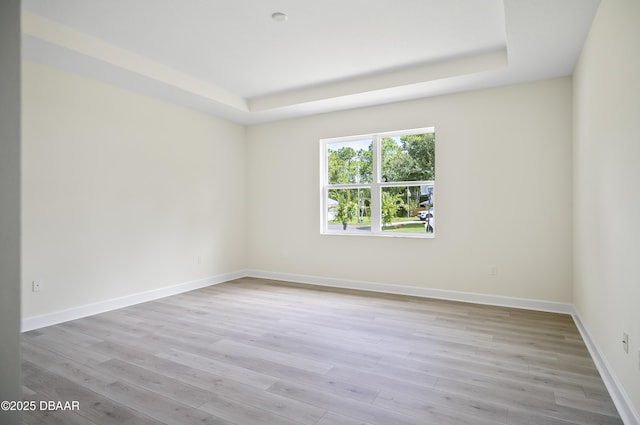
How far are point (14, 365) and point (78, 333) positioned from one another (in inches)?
104

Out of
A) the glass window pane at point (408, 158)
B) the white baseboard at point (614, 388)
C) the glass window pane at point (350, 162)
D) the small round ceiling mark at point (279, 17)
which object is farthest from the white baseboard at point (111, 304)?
the white baseboard at point (614, 388)

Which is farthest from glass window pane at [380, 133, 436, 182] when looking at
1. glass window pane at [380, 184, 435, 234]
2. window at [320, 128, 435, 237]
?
glass window pane at [380, 184, 435, 234]

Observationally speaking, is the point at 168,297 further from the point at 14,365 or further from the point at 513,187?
the point at 513,187

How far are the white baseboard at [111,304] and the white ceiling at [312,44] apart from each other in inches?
100

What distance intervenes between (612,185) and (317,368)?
2.34 m

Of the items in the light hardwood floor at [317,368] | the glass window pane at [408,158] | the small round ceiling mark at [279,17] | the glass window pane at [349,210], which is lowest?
the light hardwood floor at [317,368]

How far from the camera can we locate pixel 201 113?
5.30m

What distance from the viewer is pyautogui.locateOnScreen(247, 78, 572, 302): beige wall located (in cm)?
394

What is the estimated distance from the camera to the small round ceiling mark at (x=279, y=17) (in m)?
2.94

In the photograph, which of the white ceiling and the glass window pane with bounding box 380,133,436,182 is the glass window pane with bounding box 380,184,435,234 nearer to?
the glass window pane with bounding box 380,133,436,182

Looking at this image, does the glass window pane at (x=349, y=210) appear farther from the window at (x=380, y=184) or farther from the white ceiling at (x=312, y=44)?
the white ceiling at (x=312, y=44)

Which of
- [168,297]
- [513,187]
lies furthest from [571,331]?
[168,297]

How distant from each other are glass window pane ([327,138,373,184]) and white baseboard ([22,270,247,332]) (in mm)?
2482

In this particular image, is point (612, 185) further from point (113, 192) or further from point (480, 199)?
point (113, 192)
